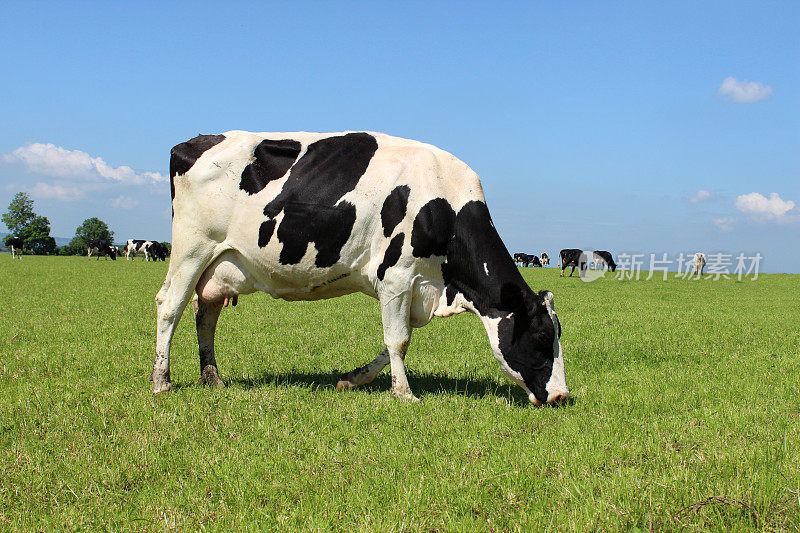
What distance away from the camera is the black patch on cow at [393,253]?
265 inches

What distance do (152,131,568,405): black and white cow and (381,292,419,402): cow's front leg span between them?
0.01 meters

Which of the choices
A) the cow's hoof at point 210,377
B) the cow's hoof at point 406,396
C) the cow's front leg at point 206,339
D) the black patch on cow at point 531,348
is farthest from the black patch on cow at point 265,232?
the black patch on cow at point 531,348

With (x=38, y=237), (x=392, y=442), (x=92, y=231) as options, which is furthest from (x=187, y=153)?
(x=92, y=231)

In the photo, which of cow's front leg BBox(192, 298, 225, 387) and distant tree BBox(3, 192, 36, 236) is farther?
distant tree BBox(3, 192, 36, 236)

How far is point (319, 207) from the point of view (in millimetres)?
6914

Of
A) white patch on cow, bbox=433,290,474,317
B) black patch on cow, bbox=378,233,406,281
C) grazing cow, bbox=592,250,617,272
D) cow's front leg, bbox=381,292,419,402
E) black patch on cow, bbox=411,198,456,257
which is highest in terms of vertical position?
grazing cow, bbox=592,250,617,272

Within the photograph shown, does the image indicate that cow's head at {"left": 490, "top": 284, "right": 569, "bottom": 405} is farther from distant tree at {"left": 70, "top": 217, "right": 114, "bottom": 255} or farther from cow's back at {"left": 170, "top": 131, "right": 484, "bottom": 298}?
distant tree at {"left": 70, "top": 217, "right": 114, "bottom": 255}

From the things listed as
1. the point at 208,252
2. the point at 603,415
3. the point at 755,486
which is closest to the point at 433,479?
the point at 755,486

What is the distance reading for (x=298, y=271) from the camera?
7047mm

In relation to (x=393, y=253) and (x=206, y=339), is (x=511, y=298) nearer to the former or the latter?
(x=393, y=253)

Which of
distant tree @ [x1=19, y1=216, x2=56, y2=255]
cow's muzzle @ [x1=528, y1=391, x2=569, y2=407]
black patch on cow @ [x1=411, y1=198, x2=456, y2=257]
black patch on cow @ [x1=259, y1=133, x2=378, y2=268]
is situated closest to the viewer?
cow's muzzle @ [x1=528, y1=391, x2=569, y2=407]

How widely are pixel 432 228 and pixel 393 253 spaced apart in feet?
1.72

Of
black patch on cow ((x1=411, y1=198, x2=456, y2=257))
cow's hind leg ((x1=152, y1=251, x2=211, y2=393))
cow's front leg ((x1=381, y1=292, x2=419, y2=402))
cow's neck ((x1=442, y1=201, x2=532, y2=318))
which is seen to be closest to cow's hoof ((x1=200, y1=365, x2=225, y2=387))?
cow's hind leg ((x1=152, y1=251, x2=211, y2=393))

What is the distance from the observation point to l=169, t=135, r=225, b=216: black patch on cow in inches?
293
